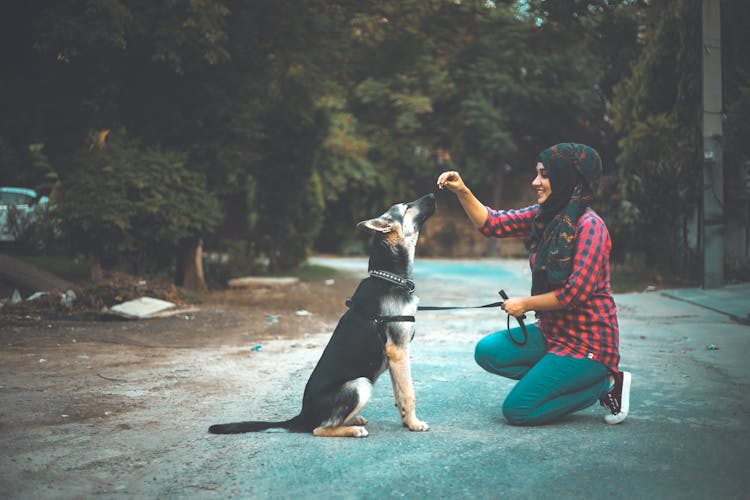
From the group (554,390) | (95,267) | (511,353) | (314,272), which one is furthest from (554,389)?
(314,272)

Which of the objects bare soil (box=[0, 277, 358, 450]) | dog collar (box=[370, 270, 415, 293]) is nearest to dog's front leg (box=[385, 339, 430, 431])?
dog collar (box=[370, 270, 415, 293])

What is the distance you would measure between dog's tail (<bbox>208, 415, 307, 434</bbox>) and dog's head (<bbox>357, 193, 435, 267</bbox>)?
1.20m

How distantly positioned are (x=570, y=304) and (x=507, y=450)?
1.04 m

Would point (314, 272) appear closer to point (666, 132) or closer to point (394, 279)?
point (666, 132)

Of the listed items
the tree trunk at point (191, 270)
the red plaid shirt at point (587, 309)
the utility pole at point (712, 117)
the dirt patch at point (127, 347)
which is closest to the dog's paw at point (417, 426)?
the red plaid shirt at point (587, 309)

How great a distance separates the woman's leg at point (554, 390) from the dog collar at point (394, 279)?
1030mm

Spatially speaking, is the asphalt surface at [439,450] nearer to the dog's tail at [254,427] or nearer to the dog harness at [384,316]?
the dog's tail at [254,427]

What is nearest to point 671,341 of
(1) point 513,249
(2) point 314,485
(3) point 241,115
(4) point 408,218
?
(4) point 408,218

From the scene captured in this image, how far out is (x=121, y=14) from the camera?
9.63 metres

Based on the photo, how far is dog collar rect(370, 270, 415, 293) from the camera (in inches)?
175

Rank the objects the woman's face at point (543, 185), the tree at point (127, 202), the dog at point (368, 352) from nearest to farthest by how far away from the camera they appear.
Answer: the dog at point (368, 352) → the woman's face at point (543, 185) → the tree at point (127, 202)

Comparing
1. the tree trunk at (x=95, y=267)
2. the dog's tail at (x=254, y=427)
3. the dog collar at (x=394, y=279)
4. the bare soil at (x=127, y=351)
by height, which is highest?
the dog collar at (x=394, y=279)

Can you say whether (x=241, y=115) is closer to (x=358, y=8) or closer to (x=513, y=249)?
(x=358, y=8)

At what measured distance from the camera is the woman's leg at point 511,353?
4.92m
